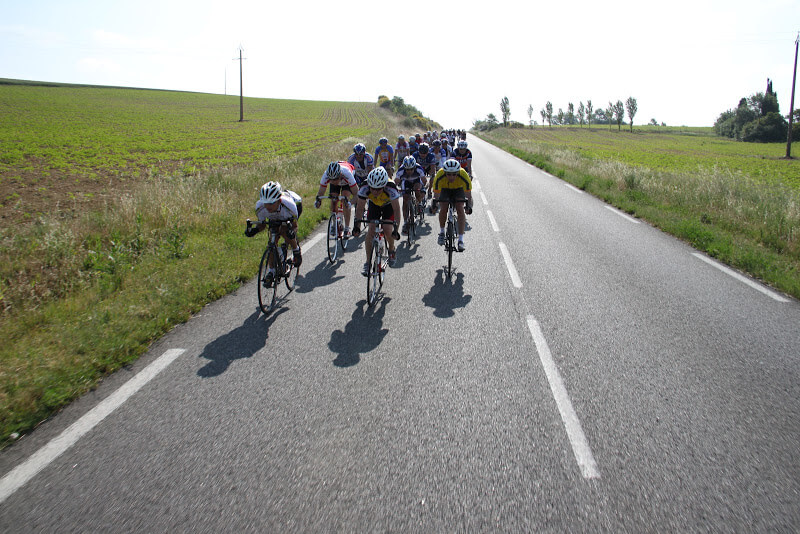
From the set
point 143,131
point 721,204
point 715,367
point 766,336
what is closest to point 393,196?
point 715,367

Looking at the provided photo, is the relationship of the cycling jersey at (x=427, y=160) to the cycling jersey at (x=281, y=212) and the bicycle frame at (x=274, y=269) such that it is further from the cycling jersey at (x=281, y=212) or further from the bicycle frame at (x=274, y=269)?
the bicycle frame at (x=274, y=269)

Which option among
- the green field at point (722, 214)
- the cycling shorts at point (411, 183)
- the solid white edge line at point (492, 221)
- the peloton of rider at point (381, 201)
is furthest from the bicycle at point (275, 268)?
the green field at point (722, 214)

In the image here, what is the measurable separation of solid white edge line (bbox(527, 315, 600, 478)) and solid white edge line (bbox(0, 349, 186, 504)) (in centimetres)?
355

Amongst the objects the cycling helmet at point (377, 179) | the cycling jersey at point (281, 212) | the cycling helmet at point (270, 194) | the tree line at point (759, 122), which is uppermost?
the tree line at point (759, 122)

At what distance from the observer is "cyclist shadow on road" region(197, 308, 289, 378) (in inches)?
158

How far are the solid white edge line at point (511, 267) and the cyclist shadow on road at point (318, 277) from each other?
2724 mm

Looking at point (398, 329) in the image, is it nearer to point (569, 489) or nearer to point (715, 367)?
point (569, 489)

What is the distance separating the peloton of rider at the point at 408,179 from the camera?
8625mm

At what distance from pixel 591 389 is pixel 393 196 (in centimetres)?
359

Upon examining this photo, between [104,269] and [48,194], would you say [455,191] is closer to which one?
[104,269]

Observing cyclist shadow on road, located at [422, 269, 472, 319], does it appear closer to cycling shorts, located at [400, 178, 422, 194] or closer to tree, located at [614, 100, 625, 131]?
cycling shorts, located at [400, 178, 422, 194]

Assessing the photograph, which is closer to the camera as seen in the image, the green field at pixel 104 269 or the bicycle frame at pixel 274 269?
the green field at pixel 104 269

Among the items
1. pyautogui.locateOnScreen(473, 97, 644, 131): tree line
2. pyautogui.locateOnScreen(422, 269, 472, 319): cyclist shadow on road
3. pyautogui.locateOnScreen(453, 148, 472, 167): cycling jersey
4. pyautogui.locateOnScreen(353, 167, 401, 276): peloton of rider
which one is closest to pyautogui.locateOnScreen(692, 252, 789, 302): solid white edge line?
pyautogui.locateOnScreen(422, 269, 472, 319): cyclist shadow on road

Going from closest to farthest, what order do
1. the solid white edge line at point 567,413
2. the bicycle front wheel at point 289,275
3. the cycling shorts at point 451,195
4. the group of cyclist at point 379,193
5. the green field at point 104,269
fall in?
the solid white edge line at point 567,413
the green field at point 104,269
the group of cyclist at point 379,193
the bicycle front wheel at point 289,275
the cycling shorts at point 451,195
